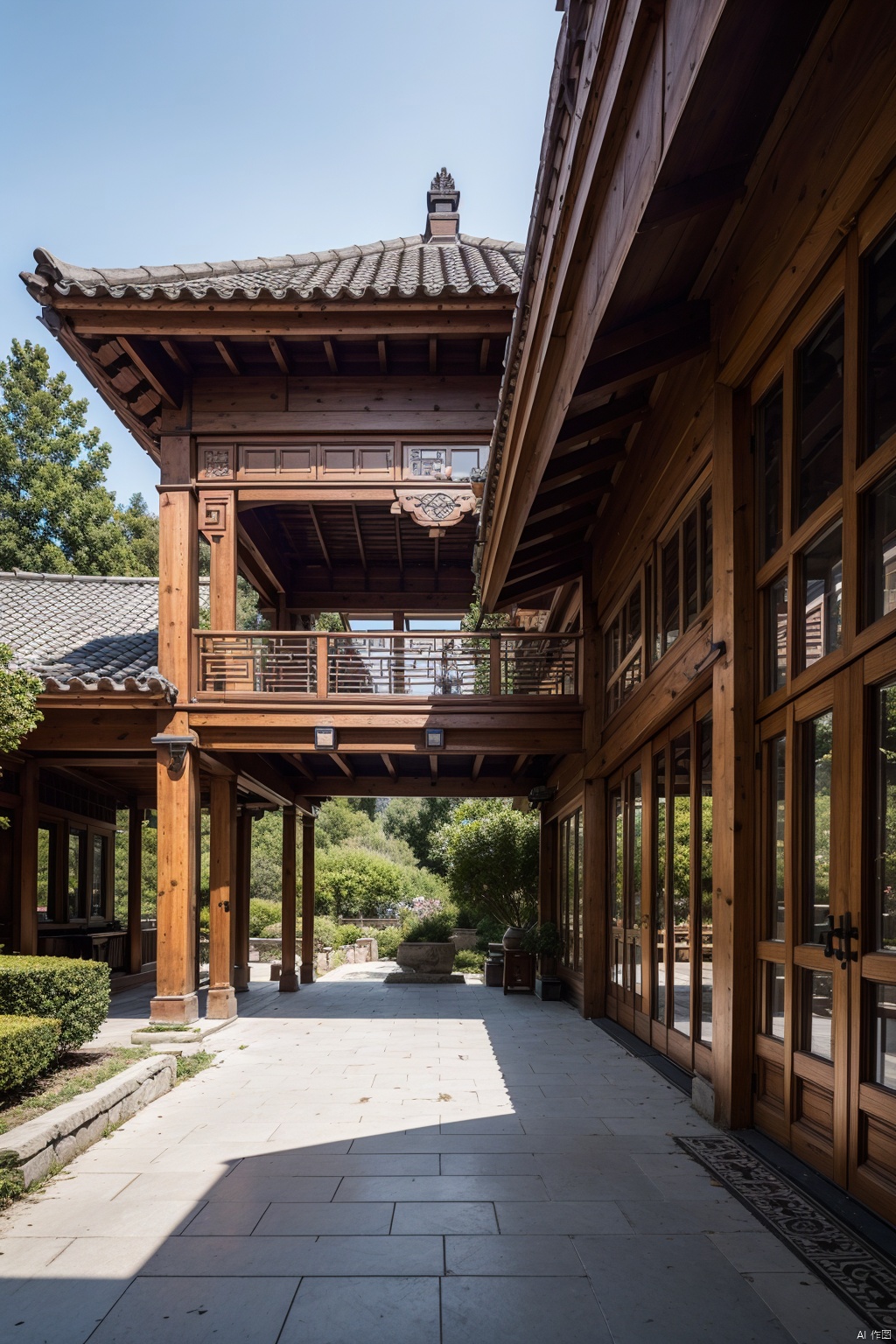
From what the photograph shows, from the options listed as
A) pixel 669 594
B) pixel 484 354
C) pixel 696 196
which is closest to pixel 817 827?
pixel 696 196

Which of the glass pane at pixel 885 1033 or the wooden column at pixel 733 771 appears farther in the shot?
the wooden column at pixel 733 771

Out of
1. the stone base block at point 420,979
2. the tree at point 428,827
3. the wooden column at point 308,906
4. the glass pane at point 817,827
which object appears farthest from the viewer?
the tree at point 428,827

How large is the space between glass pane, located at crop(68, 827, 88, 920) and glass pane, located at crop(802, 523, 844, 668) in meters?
12.8

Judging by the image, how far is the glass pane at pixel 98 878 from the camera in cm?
1535

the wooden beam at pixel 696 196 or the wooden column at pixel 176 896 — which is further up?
the wooden beam at pixel 696 196

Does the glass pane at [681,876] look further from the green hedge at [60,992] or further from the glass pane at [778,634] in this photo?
the green hedge at [60,992]

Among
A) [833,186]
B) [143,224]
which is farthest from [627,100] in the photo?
[143,224]

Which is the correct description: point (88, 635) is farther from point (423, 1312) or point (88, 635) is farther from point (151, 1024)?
point (423, 1312)

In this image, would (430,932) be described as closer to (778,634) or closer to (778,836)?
(778,836)

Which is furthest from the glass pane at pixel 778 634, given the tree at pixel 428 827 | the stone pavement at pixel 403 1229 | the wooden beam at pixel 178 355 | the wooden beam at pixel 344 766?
the tree at pixel 428 827

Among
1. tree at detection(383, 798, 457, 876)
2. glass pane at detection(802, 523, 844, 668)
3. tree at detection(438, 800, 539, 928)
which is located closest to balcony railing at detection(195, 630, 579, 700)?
tree at detection(438, 800, 539, 928)

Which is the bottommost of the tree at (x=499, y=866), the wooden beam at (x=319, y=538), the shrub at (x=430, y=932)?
the shrub at (x=430, y=932)

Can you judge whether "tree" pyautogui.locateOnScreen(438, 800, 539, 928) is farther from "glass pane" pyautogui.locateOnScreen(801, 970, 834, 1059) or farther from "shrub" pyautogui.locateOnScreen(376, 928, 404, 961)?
"glass pane" pyautogui.locateOnScreen(801, 970, 834, 1059)

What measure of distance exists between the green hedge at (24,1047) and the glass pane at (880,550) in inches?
182
